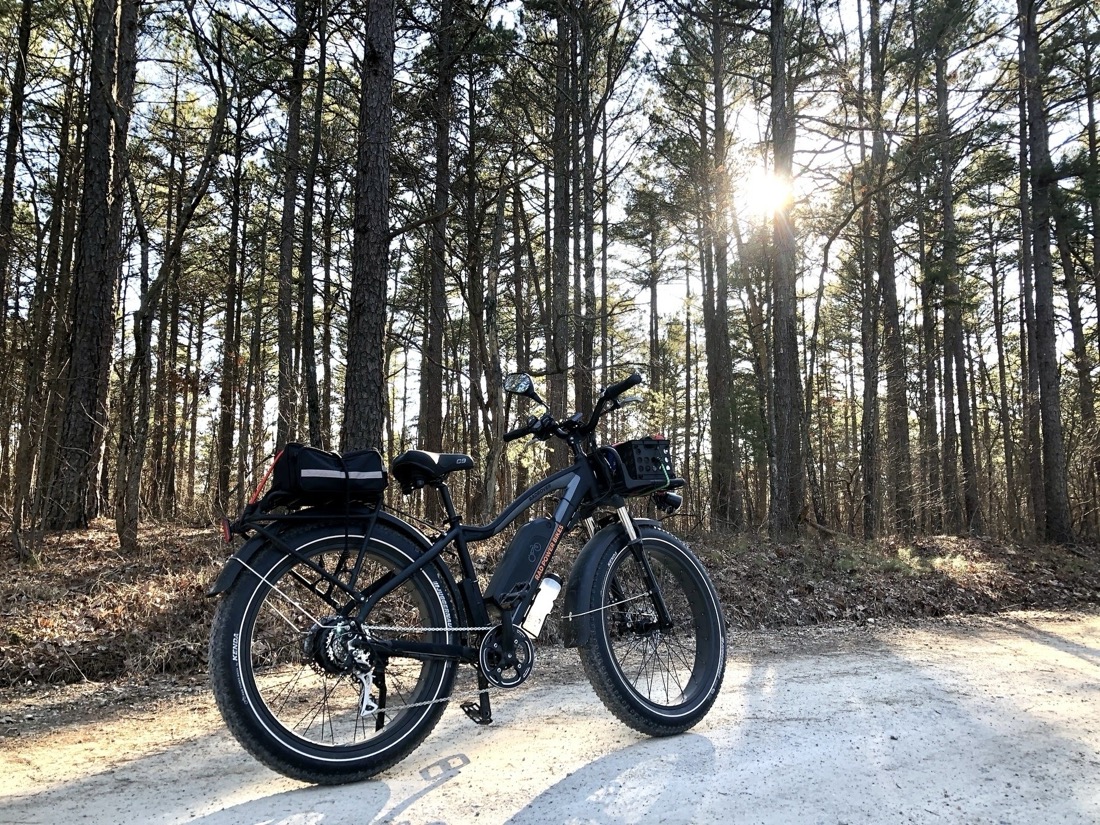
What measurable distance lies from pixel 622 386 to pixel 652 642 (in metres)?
1.15

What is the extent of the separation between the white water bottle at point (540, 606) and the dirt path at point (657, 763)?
0.45 m

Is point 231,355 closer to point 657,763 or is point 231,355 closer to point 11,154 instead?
point 11,154

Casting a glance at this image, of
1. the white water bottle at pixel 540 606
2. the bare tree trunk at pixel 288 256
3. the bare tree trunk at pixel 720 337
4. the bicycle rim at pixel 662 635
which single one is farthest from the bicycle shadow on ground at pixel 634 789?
the bare tree trunk at pixel 720 337

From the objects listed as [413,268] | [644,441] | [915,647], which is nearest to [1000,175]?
[413,268]

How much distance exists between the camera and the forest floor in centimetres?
408

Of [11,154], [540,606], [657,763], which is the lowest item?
[657,763]

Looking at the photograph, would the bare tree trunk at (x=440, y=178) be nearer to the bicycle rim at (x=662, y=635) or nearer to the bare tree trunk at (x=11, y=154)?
the bare tree trunk at (x=11, y=154)

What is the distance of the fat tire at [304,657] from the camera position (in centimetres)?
208

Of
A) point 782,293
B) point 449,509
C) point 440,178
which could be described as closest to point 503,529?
point 449,509

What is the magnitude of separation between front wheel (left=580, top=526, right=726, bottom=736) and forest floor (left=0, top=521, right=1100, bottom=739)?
217cm

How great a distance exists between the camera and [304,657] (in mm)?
2314

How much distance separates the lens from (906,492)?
15.3 meters

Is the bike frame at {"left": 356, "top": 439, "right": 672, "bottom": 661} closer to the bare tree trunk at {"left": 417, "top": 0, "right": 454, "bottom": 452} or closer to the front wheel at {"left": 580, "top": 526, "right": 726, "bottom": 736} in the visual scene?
the front wheel at {"left": 580, "top": 526, "right": 726, "bottom": 736}

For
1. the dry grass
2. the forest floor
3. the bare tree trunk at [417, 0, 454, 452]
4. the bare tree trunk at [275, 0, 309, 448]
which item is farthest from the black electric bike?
the bare tree trunk at [275, 0, 309, 448]
